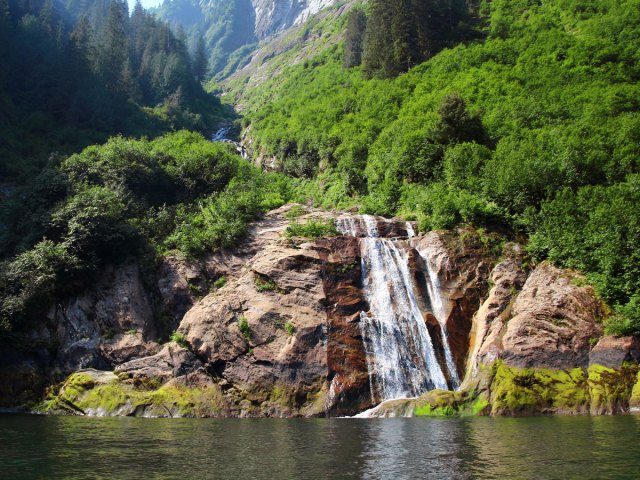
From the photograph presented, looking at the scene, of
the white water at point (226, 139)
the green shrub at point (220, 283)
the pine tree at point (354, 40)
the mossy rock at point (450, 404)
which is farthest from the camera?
the pine tree at point (354, 40)

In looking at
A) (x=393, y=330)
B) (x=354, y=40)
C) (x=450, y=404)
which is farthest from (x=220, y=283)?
(x=354, y=40)

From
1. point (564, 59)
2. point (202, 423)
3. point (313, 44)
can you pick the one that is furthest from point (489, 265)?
point (313, 44)

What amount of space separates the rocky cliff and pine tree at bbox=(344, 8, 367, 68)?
50.3 metres

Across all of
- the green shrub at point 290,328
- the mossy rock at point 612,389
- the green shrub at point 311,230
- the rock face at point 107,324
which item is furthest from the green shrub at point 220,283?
the mossy rock at point 612,389

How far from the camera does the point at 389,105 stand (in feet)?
184

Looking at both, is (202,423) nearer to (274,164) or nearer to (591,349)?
(591,349)

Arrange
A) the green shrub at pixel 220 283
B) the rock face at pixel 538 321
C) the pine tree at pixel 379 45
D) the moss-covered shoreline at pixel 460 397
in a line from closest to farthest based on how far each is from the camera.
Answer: the moss-covered shoreline at pixel 460 397, the rock face at pixel 538 321, the green shrub at pixel 220 283, the pine tree at pixel 379 45

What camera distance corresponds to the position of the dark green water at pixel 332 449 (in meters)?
12.2

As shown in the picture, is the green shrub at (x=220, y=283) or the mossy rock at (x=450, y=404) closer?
the mossy rock at (x=450, y=404)

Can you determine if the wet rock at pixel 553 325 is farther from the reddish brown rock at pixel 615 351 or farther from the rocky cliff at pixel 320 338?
the reddish brown rock at pixel 615 351

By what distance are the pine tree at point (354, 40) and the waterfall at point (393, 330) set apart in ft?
168

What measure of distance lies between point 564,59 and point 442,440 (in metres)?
49.9

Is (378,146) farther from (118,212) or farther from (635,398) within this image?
(635,398)

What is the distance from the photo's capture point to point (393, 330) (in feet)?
95.8
